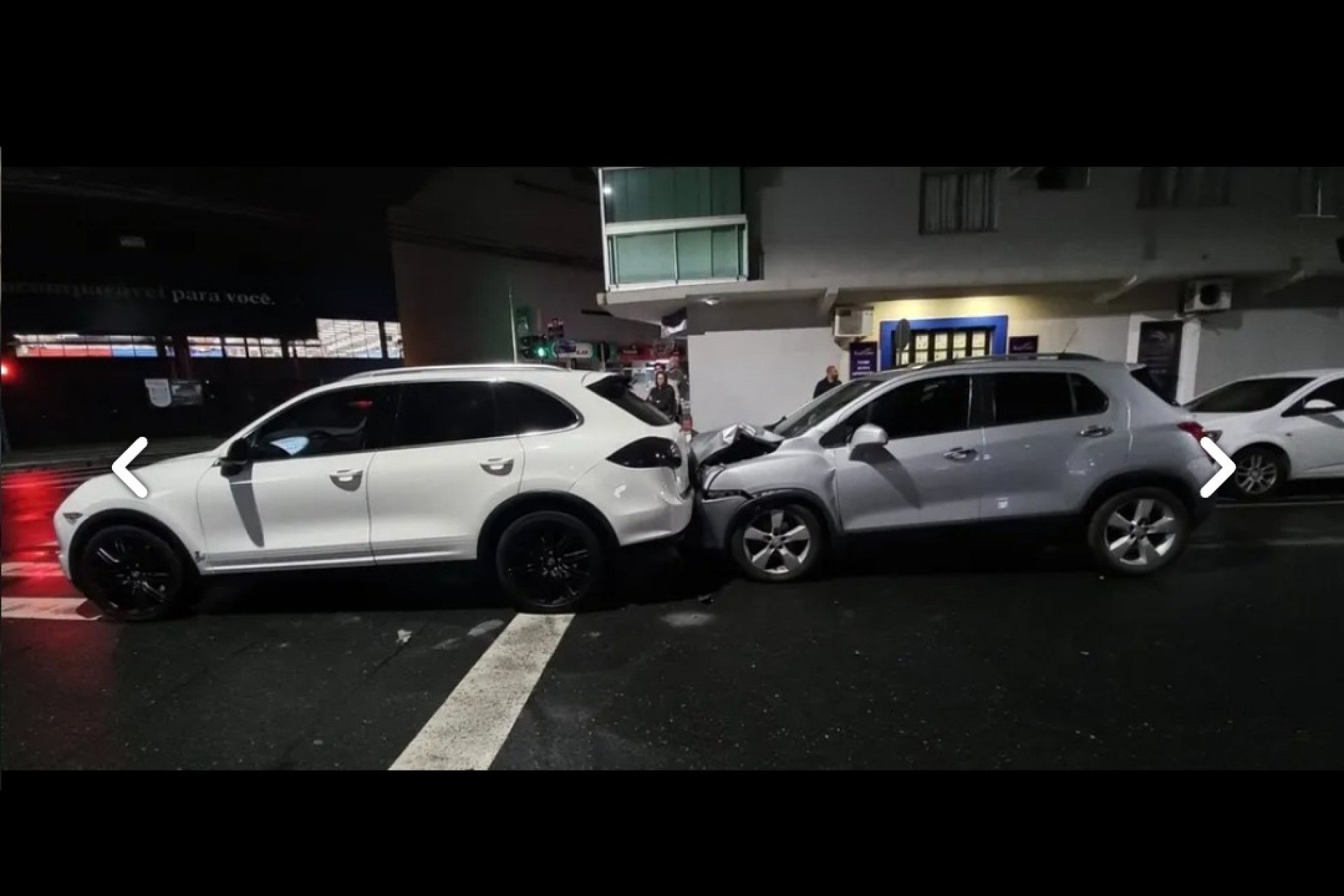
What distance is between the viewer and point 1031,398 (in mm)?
3895

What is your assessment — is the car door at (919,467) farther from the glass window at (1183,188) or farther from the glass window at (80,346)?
the glass window at (80,346)

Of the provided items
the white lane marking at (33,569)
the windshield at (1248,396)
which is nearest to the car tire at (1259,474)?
the windshield at (1248,396)

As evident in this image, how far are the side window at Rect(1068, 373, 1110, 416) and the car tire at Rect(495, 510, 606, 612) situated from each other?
3735 mm

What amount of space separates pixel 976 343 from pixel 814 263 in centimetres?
330

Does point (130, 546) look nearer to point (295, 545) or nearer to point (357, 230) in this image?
point (295, 545)

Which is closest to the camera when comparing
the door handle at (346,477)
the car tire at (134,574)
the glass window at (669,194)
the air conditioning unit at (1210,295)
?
the door handle at (346,477)

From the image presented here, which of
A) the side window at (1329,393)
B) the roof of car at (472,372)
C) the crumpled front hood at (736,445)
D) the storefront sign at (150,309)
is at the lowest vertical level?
the crumpled front hood at (736,445)

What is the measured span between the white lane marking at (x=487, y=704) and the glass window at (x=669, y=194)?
25.8ft

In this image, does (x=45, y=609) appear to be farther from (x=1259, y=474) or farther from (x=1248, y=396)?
(x=1248, y=396)

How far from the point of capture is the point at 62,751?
94.2 inches

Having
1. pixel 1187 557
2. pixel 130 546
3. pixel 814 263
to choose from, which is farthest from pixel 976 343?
pixel 130 546

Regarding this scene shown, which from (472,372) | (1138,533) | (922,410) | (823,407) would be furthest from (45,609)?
(1138,533)

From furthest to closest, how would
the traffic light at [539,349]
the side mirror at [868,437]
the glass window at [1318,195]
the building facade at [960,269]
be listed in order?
the traffic light at [539,349], the building facade at [960,269], the glass window at [1318,195], the side mirror at [868,437]

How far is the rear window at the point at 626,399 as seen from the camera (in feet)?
12.3
